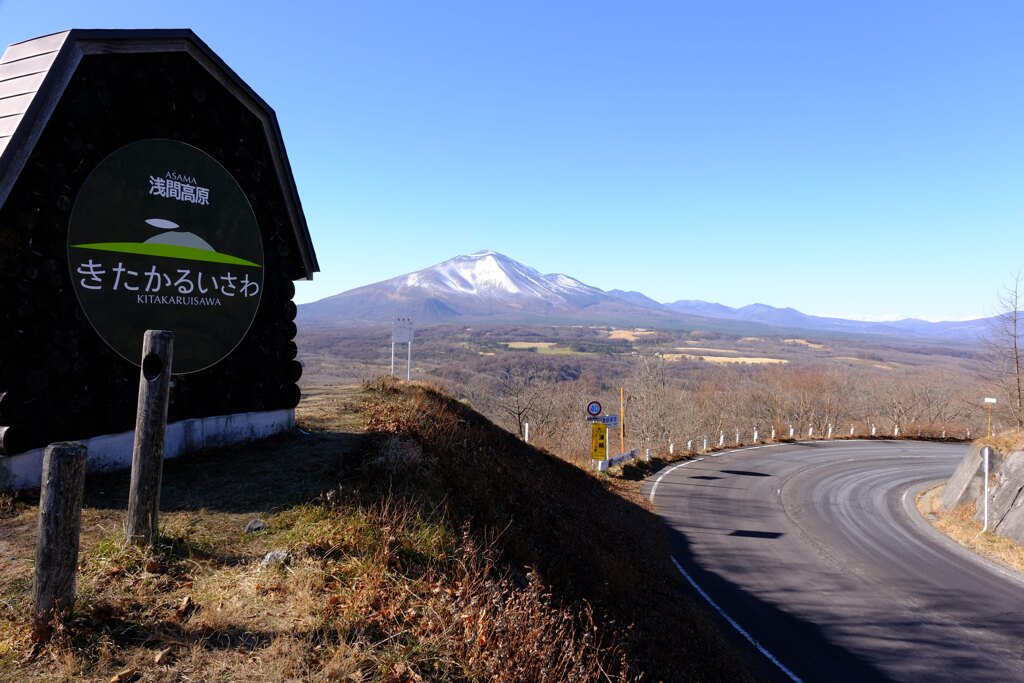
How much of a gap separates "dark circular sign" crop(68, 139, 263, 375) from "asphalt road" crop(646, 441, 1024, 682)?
1097 cm

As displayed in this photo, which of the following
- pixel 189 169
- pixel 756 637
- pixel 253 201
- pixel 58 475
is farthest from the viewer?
pixel 756 637

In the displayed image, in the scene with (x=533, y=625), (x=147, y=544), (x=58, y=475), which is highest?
(x=58, y=475)

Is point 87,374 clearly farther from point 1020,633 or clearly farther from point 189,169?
point 1020,633

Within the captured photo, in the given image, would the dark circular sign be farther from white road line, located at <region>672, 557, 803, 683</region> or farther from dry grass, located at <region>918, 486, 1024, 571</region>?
dry grass, located at <region>918, 486, 1024, 571</region>

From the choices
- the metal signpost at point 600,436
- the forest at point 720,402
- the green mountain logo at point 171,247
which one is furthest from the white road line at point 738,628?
the forest at point 720,402

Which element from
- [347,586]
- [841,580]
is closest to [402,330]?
[841,580]

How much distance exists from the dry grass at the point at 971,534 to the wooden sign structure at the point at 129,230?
68.0ft

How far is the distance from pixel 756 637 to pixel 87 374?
12.3m

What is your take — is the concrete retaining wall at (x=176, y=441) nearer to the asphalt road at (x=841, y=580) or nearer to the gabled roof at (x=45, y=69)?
the gabled roof at (x=45, y=69)

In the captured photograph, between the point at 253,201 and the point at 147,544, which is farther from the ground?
the point at 253,201

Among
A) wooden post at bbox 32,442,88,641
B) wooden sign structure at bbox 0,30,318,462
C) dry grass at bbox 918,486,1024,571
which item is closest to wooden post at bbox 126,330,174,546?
wooden post at bbox 32,442,88,641

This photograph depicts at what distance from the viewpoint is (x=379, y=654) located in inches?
170

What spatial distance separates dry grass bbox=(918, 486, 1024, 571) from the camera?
17734mm

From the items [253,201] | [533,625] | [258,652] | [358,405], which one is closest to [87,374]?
[253,201]
